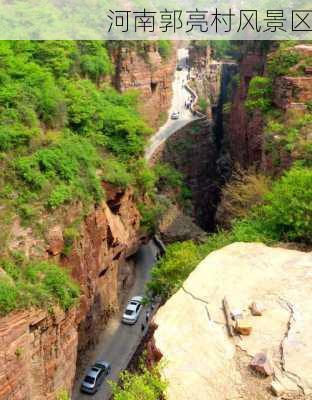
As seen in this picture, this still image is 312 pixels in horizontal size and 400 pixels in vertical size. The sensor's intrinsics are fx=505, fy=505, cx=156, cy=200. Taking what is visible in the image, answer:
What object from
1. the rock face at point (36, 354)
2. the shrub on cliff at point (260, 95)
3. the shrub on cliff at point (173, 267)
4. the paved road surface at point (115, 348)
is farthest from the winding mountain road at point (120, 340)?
the shrub on cliff at point (260, 95)

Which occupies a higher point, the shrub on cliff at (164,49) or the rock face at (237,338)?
the shrub on cliff at (164,49)

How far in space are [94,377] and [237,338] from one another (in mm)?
15139

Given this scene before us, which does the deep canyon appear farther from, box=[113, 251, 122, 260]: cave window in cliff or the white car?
the white car

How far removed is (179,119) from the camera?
5125cm

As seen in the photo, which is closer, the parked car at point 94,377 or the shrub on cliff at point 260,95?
the parked car at point 94,377

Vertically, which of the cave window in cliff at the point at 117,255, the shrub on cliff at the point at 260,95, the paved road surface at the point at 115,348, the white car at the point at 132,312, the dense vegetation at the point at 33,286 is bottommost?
the paved road surface at the point at 115,348

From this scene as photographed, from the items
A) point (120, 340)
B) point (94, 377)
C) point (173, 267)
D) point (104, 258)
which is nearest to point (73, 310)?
point (173, 267)

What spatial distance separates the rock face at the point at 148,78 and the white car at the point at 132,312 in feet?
65.3

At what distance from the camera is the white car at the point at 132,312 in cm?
3055

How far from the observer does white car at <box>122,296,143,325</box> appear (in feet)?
100

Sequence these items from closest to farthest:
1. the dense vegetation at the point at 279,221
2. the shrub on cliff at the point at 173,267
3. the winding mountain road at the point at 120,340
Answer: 1. the dense vegetation at the point at 279,221
2. the shrub on cliff at the point at 173,267
3. the winding mountain road at the point at 120,340

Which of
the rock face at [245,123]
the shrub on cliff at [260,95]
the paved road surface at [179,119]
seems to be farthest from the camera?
the paved road surface at [179,119]

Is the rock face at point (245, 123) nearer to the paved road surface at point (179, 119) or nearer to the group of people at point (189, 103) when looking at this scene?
the paved road surface at point (179, 119)

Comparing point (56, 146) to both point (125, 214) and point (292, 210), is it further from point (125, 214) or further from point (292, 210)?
point (292, 210)
